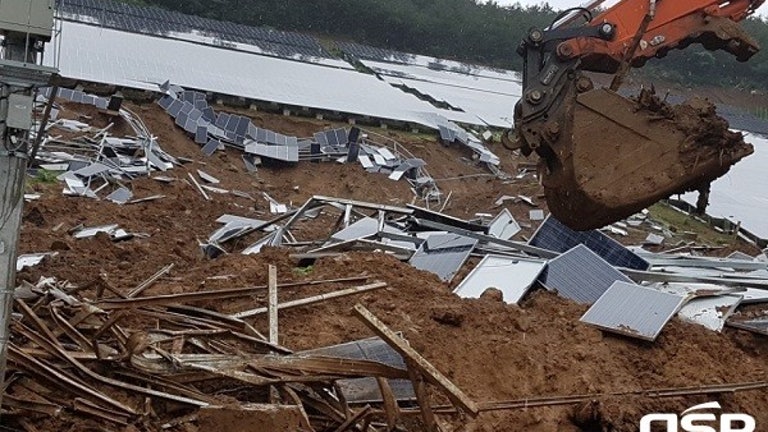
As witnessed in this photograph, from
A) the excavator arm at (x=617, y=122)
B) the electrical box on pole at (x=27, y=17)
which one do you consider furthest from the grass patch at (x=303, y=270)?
the electrical box on pole at (x=27, y=17)

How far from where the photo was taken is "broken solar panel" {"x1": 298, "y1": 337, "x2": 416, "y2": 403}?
19.0 ft

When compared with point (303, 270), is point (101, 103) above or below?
below

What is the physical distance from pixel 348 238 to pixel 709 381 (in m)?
4.50

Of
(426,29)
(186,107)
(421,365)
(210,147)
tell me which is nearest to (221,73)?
(186,107)

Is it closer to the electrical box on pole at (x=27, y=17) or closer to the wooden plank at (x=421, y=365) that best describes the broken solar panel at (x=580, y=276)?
the wooden plank at (x=421, y=365)

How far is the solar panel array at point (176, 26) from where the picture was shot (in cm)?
3359

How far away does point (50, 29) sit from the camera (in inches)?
173

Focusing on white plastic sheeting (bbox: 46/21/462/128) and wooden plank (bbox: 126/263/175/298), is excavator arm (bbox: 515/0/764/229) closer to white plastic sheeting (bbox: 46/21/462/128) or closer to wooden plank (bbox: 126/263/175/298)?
wooden plank (bbox: 126/263/175/298)

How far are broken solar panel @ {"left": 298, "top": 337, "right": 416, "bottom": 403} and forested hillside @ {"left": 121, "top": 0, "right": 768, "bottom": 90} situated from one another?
41064 millimetres

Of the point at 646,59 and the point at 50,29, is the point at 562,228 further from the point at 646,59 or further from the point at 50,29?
the point at 50,29

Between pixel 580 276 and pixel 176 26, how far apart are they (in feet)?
101

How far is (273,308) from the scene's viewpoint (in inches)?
265

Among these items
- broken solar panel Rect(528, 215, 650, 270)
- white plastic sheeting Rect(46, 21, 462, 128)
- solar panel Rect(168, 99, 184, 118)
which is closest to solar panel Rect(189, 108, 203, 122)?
solar panel Rect(168, 99, 184, 118)

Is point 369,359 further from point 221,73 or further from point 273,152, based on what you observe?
point 221,73
